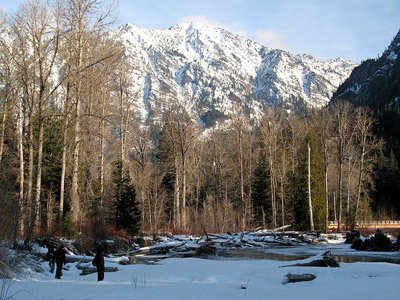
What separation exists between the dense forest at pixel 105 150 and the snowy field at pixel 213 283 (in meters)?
3.50

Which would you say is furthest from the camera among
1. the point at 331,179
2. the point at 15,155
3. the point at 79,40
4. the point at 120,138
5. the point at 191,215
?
the point at 331,179

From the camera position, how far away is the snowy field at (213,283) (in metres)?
11.7

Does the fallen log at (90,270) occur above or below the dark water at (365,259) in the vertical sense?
above

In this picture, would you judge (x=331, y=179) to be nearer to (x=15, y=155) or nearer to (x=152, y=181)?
(x=152, y=181)

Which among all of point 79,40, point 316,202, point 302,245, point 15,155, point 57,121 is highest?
point 79,40

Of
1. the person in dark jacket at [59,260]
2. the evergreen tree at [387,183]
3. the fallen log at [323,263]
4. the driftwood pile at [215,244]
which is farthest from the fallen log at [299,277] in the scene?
the evergreen tree at [387,183]

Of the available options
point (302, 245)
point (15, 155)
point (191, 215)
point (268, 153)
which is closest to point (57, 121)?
point (15, 155)

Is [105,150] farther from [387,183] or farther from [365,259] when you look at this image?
[387,183]

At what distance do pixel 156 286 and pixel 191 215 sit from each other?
32.2 meters

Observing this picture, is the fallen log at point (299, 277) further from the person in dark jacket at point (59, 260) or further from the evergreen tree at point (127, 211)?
the evergreen tree at point (127, 211)

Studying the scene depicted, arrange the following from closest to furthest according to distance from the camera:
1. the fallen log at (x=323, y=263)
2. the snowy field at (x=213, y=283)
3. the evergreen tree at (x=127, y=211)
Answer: the snowy field at (x=213, y=283), the fallen log at (x=323, y=263), the evergreen tree at (x=127, y=211)

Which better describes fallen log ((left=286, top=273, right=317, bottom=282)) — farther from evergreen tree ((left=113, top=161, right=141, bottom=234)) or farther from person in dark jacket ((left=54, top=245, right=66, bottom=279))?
evergreen tree ((left=113, top=161, right=141, bottom=234))

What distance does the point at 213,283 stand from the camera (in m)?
14.5

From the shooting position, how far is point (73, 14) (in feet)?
88.4
